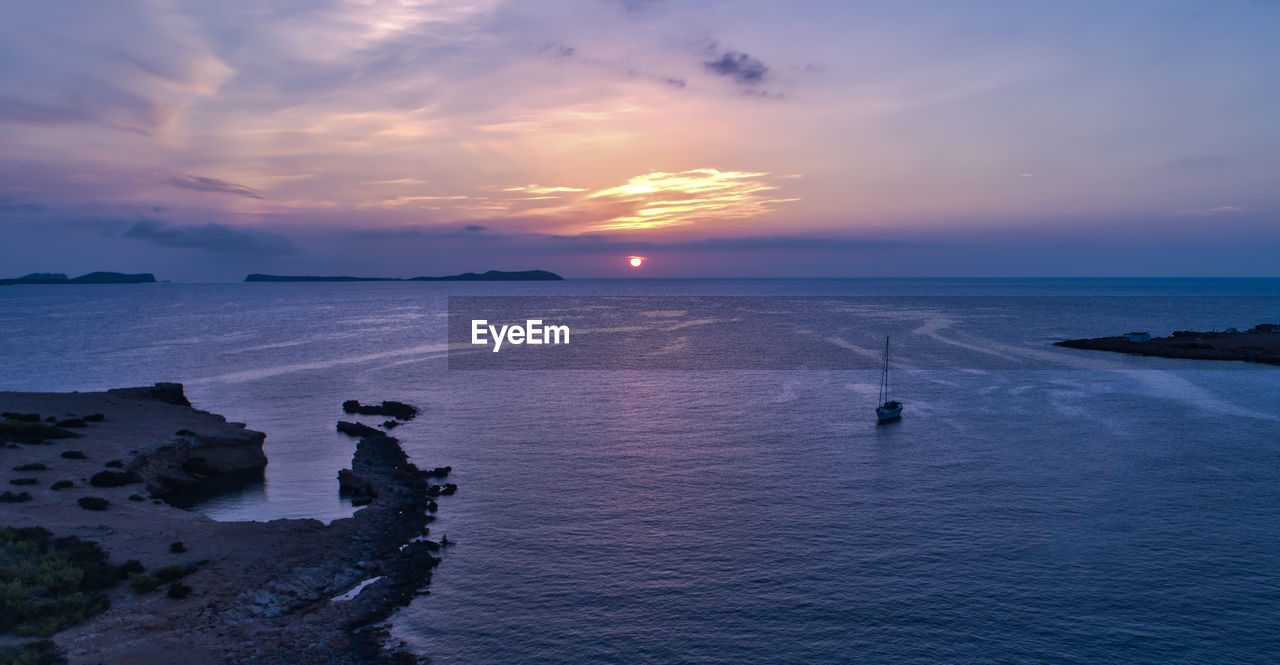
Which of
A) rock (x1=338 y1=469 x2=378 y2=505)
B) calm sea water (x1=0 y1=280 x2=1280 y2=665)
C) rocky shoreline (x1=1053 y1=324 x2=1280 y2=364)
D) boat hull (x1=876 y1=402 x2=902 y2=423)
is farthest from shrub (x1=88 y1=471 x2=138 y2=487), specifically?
rocky shoreline (x1=1053 y1=324 x2=1280 y2=364)

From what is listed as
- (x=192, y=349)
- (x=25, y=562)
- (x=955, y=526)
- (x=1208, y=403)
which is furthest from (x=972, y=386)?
(x=192, y=349)

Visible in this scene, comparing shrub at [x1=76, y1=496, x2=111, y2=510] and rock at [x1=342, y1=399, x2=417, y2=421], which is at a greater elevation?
shrub at [x1=76, y1=496, x2=111, y2=510]

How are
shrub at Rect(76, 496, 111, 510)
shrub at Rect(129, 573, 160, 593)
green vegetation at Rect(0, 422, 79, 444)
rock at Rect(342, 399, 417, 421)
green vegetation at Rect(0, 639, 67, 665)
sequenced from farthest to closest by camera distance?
rock at Rect(342, 399, 417, 421), green vegetation at Rect(0, 422, 79, 444), shrub at Rect(76, 496, 111, 510), shrub at Rect(129, 573, 160, 593), green vegetation at Rect(0, 639, 67, 665)

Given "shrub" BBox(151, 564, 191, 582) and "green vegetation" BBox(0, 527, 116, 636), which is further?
"shrub" BBox(151, 564, 191, 582)

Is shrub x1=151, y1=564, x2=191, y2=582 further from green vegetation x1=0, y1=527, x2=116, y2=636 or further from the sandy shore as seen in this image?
green vegetation x1=0, y1=527, x2=116, y2=636

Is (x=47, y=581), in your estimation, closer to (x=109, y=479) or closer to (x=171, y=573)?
(x=171, y=573)
